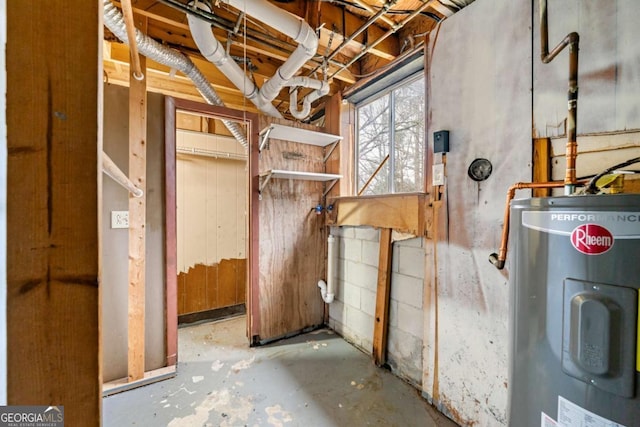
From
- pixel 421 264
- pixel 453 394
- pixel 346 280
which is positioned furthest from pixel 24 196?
pixel 346 280

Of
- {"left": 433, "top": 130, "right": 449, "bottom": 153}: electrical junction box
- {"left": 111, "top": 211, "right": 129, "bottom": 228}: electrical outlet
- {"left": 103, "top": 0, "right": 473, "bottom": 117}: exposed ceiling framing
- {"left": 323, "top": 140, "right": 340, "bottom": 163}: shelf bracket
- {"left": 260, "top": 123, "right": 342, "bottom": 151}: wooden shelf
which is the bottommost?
{"left": 111, "top": 211, "right": 129, "bottom": 228}: electrical outlet

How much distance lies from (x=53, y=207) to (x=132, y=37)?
59.5 inches

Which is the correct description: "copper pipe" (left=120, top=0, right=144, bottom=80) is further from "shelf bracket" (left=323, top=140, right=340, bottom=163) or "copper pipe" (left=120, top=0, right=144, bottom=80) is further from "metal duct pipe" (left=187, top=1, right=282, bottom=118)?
"shelf bracket" (left=323, top=140, right=340, bottom=163)

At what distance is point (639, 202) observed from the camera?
58cm

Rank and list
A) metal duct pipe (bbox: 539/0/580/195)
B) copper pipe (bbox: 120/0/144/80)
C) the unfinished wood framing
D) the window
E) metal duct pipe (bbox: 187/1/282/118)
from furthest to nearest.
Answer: the window < the unfinished wood framing < metal duct pipe (bbox: 187/1/282/118) < copper pipe (bbox: 120/0/144/80) < metal duct pipe (bbox: 539/0/580/195)

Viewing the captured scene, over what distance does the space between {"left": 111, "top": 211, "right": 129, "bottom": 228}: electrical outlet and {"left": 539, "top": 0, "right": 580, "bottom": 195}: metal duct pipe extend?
2320 millimetres

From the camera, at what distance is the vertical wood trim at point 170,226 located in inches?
78.5

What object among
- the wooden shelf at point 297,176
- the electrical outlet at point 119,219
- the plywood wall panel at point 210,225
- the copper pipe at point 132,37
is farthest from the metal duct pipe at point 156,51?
the electrical outlet at point 119,219

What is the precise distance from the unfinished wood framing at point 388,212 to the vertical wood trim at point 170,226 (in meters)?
1.39

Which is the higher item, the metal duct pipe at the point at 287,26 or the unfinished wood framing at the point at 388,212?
the metal duct pipe at the point at 287,26

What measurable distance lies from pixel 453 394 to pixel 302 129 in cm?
218

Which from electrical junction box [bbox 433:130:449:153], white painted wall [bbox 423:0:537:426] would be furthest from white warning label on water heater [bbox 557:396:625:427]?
electrical junction box [bbox 433:130:449:153]

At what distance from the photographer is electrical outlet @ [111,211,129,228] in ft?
5.95

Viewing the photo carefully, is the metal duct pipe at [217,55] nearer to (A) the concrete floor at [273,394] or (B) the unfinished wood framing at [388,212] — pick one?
(B) the unfinished wood framing at [388,212]
